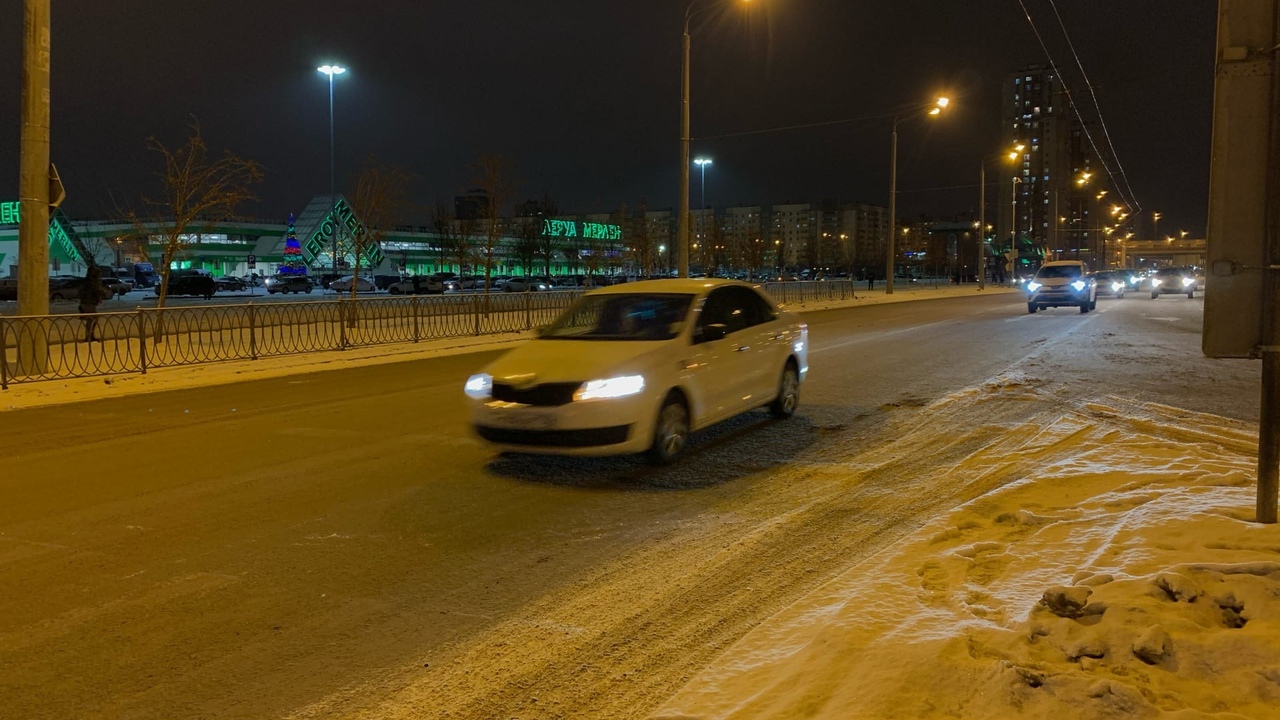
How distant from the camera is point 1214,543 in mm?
5125

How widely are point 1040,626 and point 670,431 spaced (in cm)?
443

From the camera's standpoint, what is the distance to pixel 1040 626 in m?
4.20

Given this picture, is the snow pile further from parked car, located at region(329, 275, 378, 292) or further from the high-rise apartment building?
the high-rise apartment building

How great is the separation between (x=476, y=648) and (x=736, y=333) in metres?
5.53

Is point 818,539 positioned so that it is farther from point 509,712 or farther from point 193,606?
point 193,606

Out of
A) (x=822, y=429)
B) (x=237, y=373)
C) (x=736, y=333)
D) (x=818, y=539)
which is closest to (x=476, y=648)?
(x=818, y=539)

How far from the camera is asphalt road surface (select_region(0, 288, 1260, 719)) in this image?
4133 millimetres

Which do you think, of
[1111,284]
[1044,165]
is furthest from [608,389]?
[1044,165]

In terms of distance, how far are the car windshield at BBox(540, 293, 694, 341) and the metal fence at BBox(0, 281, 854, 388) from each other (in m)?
10.00

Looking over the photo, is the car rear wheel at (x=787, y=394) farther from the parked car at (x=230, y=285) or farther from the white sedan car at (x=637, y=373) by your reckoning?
the parked car at (x=230, y=285)

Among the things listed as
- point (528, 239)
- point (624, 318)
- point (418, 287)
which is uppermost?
point (528, 239)

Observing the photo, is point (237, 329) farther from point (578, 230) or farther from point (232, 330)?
point (578, 230)

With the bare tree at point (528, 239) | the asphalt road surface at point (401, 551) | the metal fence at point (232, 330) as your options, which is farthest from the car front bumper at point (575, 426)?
the bare tree at point (528, 239)

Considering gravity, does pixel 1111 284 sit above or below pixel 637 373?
above
